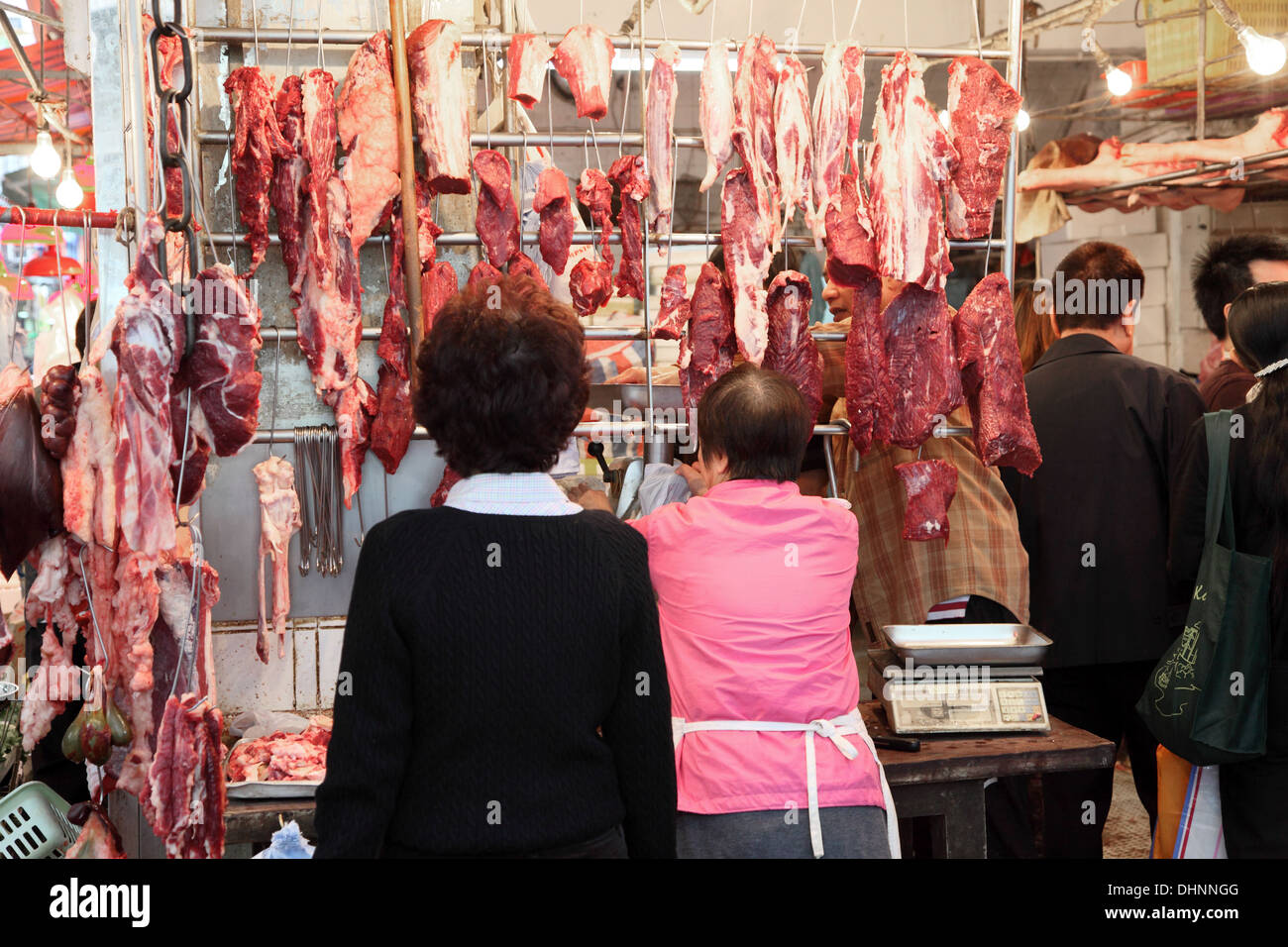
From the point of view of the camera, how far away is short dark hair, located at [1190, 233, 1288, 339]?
4312mm

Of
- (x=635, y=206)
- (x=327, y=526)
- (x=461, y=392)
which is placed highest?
(x=635, y=206)

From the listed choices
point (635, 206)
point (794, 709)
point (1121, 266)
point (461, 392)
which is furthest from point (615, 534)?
point (1121, 266)

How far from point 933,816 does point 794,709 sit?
32.1 inches

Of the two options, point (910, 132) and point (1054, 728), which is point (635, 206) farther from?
point (1054, 728)

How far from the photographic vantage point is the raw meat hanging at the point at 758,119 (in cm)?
355

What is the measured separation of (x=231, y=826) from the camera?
9.30 feet

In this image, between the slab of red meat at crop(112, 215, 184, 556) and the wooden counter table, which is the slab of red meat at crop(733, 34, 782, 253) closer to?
the wooden counter table

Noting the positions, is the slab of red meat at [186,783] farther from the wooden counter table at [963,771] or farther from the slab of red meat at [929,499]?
the slab of red meat at [929,499]

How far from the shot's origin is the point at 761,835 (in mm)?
2551

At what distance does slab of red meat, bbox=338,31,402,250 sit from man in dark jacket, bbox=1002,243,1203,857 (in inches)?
98.3

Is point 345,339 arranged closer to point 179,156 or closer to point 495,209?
point 495,209

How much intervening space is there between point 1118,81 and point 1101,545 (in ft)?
11.0

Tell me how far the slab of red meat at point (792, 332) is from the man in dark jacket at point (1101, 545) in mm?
1129

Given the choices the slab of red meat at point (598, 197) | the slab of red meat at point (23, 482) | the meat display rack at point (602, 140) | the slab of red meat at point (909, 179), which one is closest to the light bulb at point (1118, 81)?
the meat display rack at point (602, 140)
